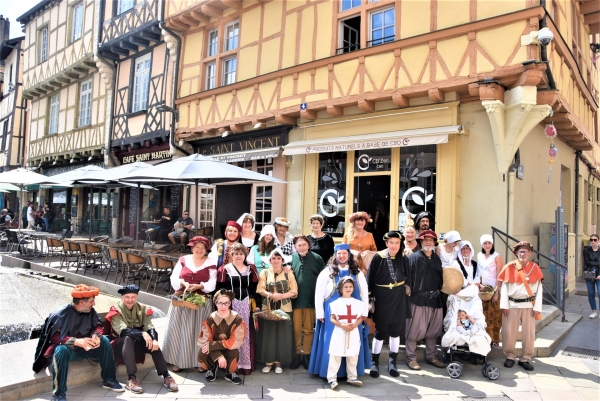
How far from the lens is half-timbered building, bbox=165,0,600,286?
7.48m

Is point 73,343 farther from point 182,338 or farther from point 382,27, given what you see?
point 382,27

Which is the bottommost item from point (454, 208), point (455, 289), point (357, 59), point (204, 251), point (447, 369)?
point (447, 369)

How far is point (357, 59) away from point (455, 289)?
205 inches

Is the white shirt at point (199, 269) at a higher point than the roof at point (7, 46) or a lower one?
lower

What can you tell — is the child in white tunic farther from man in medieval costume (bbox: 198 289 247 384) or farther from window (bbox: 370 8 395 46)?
window (bbox: 370 8 395 46)

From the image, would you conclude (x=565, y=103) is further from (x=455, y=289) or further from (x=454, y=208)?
(x=455, y=289)

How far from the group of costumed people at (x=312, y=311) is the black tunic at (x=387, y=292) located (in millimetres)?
11

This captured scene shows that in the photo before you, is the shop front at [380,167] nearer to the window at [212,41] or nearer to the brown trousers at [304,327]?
the brown trousers at [304,327]

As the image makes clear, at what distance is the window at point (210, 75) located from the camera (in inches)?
491

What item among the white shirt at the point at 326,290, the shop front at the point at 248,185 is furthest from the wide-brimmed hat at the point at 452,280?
the shop front at the point at 248,185

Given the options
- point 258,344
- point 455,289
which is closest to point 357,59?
point 455,289

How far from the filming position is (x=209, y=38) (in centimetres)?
1269

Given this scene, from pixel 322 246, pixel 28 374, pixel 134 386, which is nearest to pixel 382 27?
pixel 322 246

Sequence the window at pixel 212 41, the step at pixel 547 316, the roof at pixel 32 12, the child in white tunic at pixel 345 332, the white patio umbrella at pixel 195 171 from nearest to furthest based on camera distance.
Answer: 1. the child in white tunic at pixel 345 332
2. the step at pixel 547 316
3. the white patio umbrella at pixel 195 171
4. the window at pixel 212 41
5. the roof at pixel 32 12
